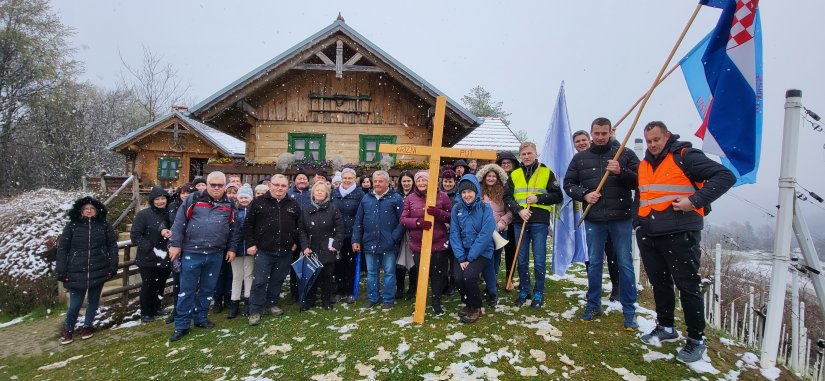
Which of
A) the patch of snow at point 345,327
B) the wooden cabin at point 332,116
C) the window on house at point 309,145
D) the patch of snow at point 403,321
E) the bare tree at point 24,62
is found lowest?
the patch of snow at point 345,327

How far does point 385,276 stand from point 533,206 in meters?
2.36

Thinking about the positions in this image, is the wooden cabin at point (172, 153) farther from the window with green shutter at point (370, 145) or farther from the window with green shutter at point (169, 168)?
the window with green shutter at point (370, 145)

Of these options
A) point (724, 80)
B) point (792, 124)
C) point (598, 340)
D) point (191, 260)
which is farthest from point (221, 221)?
point (792, 124)

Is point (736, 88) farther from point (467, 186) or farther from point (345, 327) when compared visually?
point (345, 327)

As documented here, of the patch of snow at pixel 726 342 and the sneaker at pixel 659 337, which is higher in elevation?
the sneaker at pixel 659 337

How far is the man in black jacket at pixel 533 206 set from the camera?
15.7 feet

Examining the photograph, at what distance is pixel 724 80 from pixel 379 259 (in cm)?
465

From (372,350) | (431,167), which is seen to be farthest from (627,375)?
(431,167)

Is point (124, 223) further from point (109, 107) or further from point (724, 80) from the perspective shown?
point (109, 107)

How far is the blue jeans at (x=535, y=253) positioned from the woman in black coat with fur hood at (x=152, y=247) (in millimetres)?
5368

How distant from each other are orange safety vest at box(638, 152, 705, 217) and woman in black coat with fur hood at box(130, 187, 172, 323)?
6474 millimetres

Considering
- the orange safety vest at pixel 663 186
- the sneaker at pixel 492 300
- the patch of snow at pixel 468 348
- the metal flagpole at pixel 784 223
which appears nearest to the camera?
the orange safety vest at pixel 663 186

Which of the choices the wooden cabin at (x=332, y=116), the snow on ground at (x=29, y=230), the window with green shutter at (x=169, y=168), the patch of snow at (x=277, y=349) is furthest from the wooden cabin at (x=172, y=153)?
the patch of snow at (x=277, y=349)

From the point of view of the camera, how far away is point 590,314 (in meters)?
4.37
